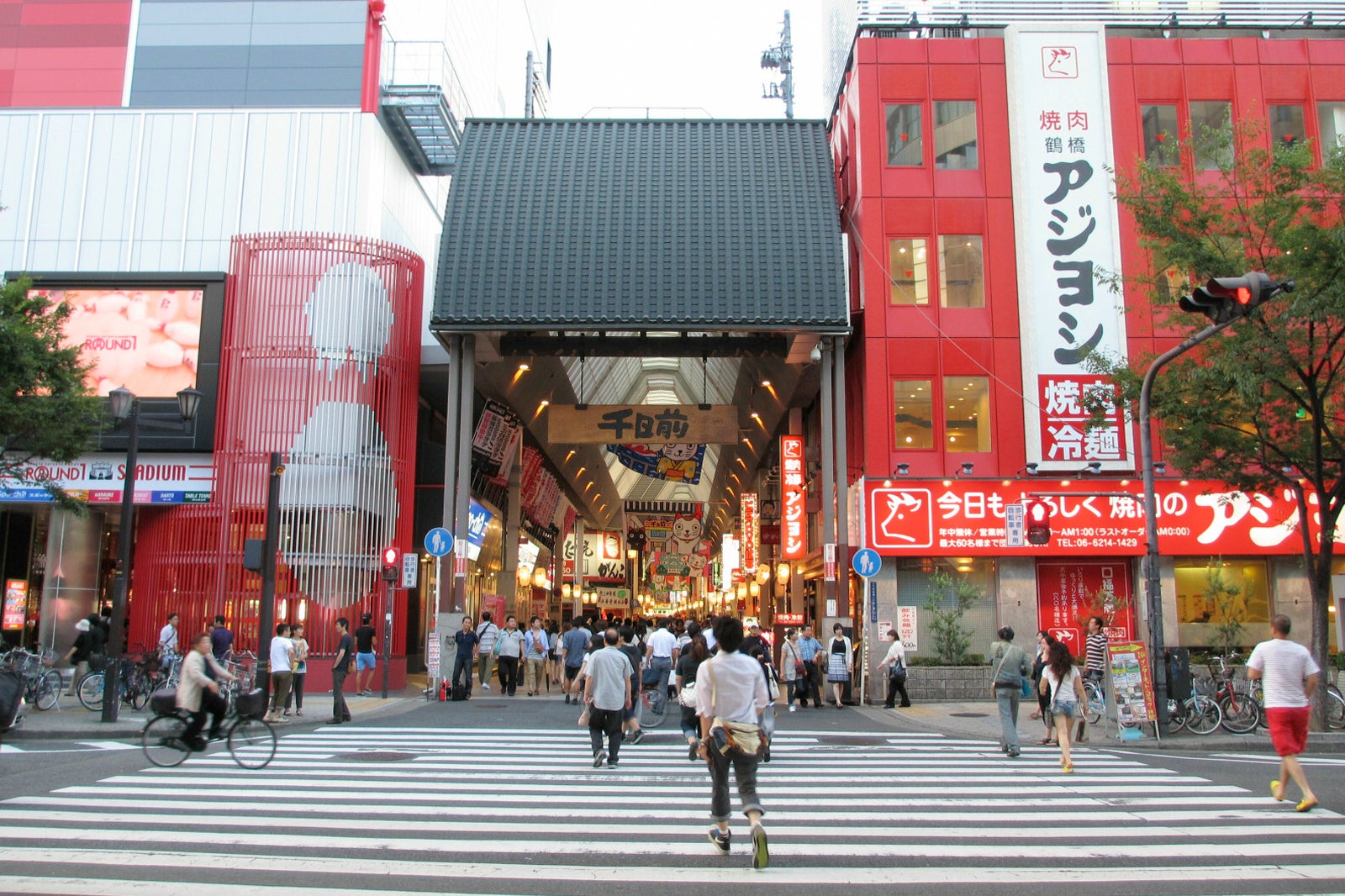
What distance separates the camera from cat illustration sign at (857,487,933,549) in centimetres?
2373

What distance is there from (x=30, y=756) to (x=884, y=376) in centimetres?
1815

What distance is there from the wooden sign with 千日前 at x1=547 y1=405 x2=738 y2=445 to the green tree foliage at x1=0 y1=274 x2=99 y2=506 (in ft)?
35.5

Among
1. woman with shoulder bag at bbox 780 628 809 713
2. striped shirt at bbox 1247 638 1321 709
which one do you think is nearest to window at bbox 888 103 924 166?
woman with shoulder bag at bbox 780 628 809 713

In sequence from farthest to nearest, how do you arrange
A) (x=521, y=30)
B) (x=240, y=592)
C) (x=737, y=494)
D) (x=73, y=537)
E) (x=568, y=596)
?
(x=521, y=30), (x=568, y=596), (x=737, y=494), (x=73, y=537), (x=240, y=592)

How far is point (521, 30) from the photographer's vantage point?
6097cm

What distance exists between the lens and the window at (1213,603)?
24.2 metres

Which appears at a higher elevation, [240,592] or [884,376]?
[884,376]

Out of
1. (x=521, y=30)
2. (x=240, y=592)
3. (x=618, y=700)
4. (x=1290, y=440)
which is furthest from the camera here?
(x=521, y=30)

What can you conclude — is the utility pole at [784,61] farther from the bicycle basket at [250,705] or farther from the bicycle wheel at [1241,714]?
the bicycle basket at [250,705]

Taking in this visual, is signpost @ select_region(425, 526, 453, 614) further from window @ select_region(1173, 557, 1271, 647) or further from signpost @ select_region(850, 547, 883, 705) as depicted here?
window @ select_region(1173, 557, 1271, 647)

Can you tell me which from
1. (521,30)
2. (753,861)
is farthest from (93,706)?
(521,30)

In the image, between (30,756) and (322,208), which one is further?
(322,208)

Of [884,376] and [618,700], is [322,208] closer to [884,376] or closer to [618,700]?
[884,376]

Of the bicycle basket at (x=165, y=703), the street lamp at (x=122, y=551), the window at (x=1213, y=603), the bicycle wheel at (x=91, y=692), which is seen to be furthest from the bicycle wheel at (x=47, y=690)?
the window at (x=1213, y=603)
